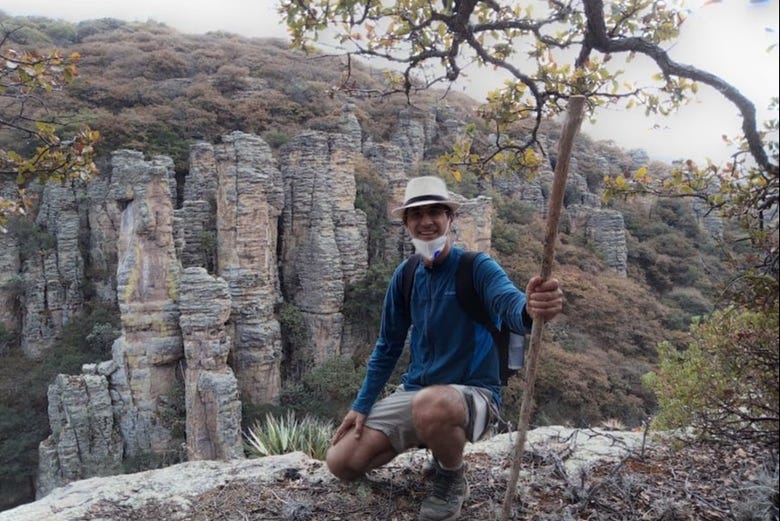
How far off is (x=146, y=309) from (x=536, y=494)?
39.8 feet

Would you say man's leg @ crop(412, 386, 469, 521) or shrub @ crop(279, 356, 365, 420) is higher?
man's leg @ crop(412, 386, 469, 521)

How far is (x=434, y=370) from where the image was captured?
2.49 metres

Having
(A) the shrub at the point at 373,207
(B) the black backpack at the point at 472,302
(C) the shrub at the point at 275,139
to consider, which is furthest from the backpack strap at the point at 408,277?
(C) the shrub at the point at 275,139

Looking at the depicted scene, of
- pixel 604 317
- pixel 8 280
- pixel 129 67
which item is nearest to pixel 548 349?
pixel 604 317

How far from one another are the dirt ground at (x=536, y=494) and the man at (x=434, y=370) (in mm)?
187

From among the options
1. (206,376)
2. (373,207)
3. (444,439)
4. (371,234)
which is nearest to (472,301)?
(444,439)

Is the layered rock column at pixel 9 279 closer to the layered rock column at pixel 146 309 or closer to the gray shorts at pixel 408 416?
the layered rock column at pixel 146 309

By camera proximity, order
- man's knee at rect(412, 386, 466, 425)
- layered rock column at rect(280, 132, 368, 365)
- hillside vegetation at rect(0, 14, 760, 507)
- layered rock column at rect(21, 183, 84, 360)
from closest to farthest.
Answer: man's knee at rect(412, 386, 466, 425) → hillside vegetation at rect(0, 14, 760, 507) → layered rock column at rect(280, 132, 368, 365) → layered rock column at rect(21, 183, 84, 360)

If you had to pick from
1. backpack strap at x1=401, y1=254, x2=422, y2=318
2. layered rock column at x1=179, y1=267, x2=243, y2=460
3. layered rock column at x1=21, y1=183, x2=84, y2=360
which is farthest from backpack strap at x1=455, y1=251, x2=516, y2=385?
layered rock column at x1=21, y1=183, x2=84, y2=360

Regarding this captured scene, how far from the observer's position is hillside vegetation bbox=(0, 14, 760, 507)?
15.0 m

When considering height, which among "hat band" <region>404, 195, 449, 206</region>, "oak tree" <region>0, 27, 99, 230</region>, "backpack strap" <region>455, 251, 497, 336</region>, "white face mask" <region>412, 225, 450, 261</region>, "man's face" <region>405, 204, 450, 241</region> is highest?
"oak tree" <region>0, 27, 99, 230</region>

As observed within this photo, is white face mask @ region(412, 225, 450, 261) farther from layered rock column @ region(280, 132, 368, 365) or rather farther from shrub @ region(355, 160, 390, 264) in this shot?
shrub @ region(355, 160, 390, 264)

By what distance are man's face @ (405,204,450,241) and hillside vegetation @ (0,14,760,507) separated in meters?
1.18

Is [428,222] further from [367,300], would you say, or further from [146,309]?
[367,300]
